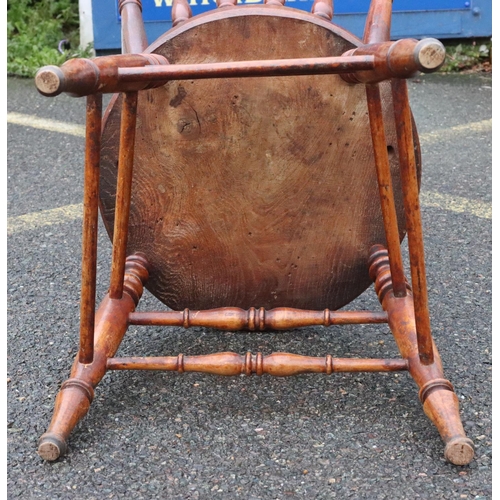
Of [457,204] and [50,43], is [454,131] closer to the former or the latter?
[457,204]

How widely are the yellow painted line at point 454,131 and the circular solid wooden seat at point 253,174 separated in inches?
84.7

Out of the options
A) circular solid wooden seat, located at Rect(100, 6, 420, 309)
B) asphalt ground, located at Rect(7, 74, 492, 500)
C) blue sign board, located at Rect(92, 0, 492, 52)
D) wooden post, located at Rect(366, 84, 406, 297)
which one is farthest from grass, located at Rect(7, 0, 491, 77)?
wooden post, located at Rect(366, 84, 406, 297)

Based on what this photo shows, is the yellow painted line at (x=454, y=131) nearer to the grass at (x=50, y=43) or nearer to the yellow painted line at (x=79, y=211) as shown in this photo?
the yellow painted line at (x=79, y=211)

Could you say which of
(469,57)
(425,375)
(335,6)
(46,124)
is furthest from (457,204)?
(469,57)

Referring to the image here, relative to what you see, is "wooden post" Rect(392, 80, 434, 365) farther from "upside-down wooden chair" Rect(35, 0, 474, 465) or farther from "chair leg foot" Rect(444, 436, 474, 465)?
"chair leg foot" Rect(444, 436, 474, 465)

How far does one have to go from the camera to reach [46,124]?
4406 mm

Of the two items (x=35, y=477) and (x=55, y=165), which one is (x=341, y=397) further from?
(x=55, y=165)

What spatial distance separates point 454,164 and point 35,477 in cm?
260

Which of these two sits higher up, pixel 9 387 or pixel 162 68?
pixel 162 68

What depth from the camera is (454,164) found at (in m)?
3.61

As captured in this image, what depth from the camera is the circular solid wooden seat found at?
1737 millimetres

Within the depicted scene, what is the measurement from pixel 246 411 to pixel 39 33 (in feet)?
14.9

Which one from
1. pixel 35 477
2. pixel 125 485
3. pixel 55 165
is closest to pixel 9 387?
pixel 35 477

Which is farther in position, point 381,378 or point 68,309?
point 68,309
